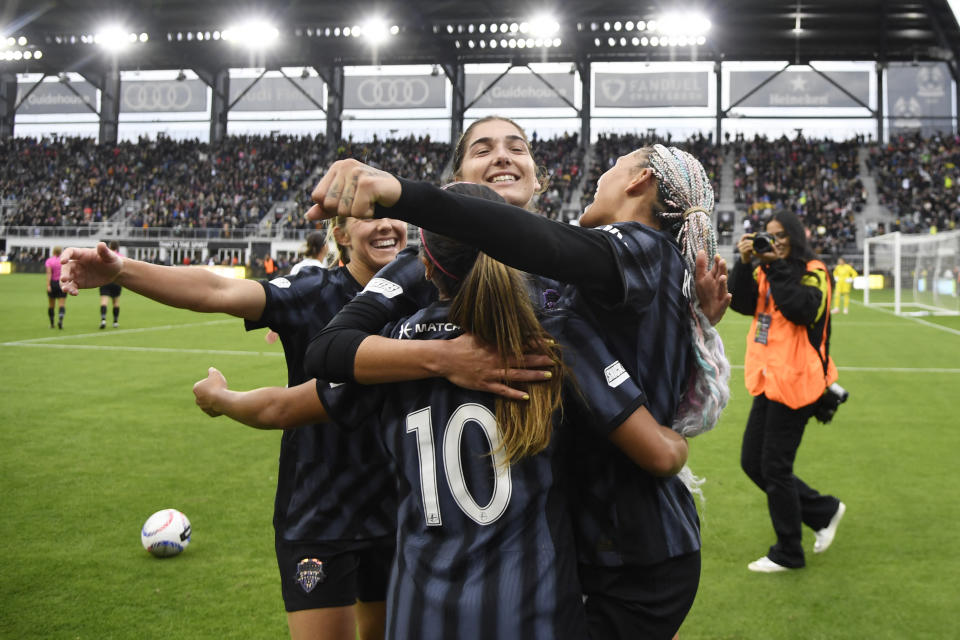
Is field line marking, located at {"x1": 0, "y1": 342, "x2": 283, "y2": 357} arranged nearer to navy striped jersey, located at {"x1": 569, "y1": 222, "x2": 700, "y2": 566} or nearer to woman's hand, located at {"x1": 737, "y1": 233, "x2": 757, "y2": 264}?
woman's hand, located at {"x1": 737, "y1": 233, "x2": 757, "y2": 264}

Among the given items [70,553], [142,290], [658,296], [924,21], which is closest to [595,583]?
[658,296]

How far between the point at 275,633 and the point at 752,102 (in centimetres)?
4686

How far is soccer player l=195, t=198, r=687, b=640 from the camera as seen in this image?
170 cm

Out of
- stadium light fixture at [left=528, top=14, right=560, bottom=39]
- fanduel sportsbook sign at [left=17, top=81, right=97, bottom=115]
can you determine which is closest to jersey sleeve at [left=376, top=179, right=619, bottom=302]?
stadium light fixture at [left=528, top=14, right=560, bottom=39]


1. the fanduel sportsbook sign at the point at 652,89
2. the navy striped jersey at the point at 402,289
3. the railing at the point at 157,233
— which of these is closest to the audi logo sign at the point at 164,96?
the railing at the point at 157,233

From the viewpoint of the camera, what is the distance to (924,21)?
131ft

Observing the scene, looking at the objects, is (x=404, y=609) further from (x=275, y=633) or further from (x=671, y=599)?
(x=275, y=633)

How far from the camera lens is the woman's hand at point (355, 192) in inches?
54.2

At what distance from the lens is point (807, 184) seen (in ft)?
145

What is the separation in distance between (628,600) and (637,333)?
64cm

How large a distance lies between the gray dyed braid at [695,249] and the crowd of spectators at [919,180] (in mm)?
42614

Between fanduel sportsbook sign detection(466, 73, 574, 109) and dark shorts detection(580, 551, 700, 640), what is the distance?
150 feet

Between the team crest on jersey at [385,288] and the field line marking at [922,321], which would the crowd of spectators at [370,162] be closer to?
the field line marking at [922,321]

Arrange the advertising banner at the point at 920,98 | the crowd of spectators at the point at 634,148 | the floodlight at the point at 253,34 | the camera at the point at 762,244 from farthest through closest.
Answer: the crowd of spectators at the point at 634,148 → the advertising banner at the point at 920,98 → the floodlight at the point at 253,34 → the camera at the point at 762,244
